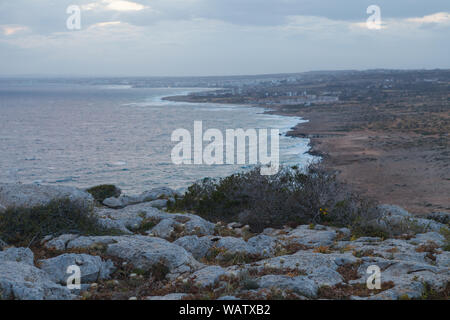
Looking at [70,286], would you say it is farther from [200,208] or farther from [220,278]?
[200,208]

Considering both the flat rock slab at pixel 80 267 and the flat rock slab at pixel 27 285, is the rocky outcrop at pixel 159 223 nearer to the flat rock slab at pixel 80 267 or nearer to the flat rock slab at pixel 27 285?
the flat rock slab at pixel 80 267

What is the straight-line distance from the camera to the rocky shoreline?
17.2 feet

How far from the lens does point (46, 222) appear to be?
26.7ft

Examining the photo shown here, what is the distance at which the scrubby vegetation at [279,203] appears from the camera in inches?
435

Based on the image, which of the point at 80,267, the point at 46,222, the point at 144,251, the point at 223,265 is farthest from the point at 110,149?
the point at 80,267

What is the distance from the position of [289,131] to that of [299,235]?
46945 mm

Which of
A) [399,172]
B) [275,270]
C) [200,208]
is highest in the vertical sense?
[275,270]

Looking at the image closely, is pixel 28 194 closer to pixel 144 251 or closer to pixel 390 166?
pixel 144 251

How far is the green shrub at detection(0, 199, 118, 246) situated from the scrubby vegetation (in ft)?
14.8

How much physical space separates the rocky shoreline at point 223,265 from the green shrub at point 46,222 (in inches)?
8.4

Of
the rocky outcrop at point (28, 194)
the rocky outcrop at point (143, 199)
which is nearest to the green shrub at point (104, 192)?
the rocky outcrop at point (143, 199)

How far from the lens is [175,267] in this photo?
6582mm
